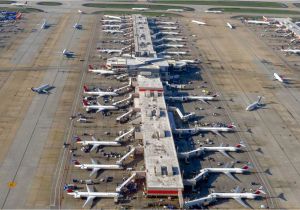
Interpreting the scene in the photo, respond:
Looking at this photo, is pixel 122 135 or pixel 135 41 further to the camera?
pixel 135 41

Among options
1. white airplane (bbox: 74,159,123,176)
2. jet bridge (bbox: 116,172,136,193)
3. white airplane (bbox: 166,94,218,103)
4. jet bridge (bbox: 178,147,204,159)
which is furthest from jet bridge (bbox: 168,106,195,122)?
jet bridge (bbox: 116,172,136,193)

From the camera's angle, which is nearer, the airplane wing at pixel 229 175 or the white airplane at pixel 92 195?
the white airplane at pixel 92 195

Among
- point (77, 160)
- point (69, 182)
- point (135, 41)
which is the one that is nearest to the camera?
point (69, 182)

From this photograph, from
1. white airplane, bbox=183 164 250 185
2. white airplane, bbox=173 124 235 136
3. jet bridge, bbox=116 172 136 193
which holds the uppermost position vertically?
white airplane, bbox=173 124 235 136

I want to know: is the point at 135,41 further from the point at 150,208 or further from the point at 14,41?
the point at 150,208

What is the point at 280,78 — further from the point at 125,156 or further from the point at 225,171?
the point at 125,156

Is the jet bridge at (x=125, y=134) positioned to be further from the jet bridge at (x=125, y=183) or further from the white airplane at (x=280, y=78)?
the white airplane at (x=280, y=78)

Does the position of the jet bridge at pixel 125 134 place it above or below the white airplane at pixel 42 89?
below

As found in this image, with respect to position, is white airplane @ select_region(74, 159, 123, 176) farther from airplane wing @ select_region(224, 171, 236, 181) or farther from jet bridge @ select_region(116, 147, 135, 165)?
airplane wing @ select_region(224, 171, 236, 181)

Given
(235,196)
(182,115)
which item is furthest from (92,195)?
(182,115)

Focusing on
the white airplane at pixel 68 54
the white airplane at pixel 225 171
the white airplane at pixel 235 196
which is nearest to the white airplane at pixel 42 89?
the white airplane at pixel 68 54

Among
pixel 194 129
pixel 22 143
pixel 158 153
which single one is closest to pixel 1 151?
pixel 22 143
